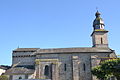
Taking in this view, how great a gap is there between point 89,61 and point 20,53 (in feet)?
59.9

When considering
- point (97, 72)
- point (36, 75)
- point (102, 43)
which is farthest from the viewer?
point (102, 43)

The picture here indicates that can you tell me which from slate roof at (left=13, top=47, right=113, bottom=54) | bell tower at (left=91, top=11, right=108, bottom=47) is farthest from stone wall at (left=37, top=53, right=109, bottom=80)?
bell tower at (left=91, top=11, right=108, bottom=47)

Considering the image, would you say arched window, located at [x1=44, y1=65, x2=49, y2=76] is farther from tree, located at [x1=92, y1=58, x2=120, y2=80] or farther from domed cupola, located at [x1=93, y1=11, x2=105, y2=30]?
domed cupola, located at [x1=93, y1=11, x2=105, y2=30]

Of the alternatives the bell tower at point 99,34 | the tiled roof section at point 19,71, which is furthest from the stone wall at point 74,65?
the bell tower at point 99,34

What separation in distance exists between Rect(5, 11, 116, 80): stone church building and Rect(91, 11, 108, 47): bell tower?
738cm

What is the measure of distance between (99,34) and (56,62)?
1752 centimetres

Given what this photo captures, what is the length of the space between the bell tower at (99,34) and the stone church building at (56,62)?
738 centimetres

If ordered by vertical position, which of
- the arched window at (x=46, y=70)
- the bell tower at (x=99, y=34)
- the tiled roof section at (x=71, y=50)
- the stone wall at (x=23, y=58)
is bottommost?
the arched window at (x=46, y=70)

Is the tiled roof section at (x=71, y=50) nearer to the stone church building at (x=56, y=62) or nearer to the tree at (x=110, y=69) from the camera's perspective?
the stone church building at (x=56, y=62)

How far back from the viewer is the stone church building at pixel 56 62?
42.6 metres

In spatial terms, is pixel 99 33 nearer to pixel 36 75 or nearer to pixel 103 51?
pixel 103 51

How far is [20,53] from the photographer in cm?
4725

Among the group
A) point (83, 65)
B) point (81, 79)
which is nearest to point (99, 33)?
point (83, 65)

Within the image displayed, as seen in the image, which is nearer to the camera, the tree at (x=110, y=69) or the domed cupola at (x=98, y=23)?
the tree at (x=110, y=69)
